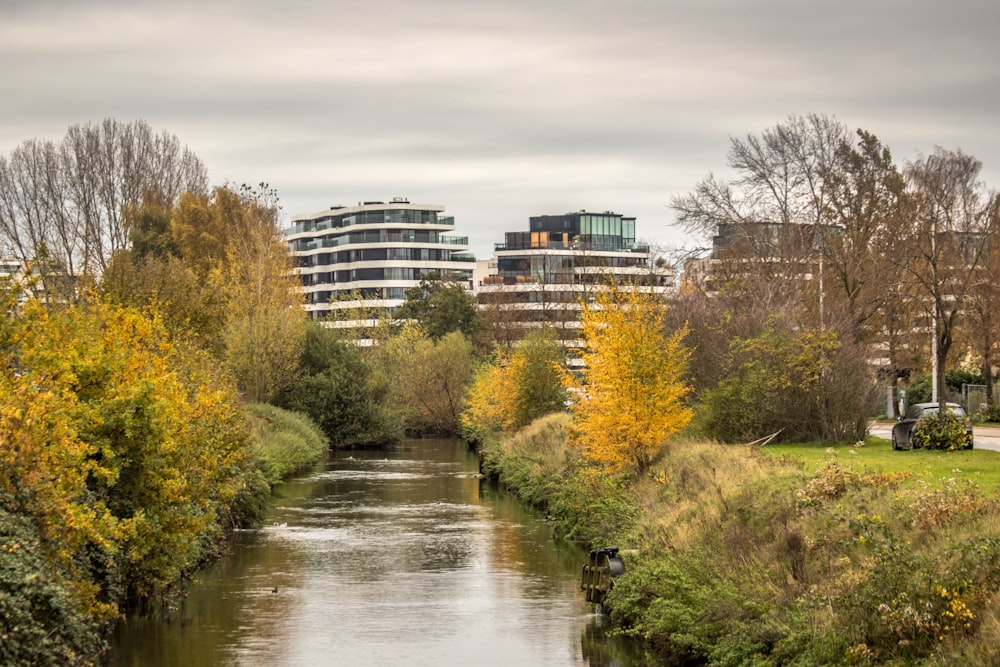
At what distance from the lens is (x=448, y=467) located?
60344 millimetres

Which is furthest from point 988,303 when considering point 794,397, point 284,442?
point 284,442

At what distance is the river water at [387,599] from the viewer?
70.0 feet

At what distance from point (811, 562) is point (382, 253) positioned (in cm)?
13728

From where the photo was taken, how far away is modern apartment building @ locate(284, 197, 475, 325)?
505 ft

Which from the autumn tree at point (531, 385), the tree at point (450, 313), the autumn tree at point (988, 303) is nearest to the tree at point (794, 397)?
the autumn tree at point (531, 385)

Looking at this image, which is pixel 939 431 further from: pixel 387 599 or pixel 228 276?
pixel 228 276

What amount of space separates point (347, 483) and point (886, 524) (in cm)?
3599

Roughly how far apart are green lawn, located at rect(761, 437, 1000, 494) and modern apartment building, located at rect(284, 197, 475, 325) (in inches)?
4590

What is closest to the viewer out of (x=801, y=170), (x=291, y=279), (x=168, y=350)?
(x=168, y=350)

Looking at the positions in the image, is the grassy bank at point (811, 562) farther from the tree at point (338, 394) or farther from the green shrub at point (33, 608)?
the tree at point (338, 394)

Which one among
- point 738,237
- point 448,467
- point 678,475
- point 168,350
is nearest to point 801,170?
point 738,237

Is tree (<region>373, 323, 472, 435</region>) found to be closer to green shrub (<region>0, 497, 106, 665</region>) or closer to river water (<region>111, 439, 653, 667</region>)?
river water (<region>111, 439, 653, 667</region>)

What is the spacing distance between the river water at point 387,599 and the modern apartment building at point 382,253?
367 feet

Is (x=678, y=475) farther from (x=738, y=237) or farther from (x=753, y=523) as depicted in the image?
(x=738, y=237)
